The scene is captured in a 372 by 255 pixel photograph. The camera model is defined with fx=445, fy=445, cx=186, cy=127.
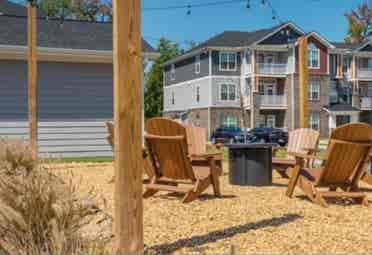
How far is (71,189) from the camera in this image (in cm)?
348

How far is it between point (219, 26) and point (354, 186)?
3316 cm

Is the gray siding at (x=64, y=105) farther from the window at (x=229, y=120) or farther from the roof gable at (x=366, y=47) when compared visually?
the roof gable at (x=366, y=47)

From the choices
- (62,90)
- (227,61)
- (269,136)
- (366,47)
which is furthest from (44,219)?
(366,47)

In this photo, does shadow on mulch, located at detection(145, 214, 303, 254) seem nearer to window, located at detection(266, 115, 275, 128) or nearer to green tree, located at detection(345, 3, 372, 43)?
window, located at detection(266, 115, 275, 128)

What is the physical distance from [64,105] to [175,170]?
7.54 meters

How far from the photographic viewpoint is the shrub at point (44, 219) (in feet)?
8.96

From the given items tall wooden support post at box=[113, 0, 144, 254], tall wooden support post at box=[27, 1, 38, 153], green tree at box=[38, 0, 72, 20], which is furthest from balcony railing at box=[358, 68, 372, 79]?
tall wooden support post at box=[113, 0, 144, 254]

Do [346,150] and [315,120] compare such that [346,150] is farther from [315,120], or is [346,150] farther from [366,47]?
[366,47]

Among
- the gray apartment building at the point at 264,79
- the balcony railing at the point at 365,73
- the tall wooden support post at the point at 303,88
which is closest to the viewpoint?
the tall wooden support post at the point at 303,88

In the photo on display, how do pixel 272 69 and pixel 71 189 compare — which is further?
pixel 272 69

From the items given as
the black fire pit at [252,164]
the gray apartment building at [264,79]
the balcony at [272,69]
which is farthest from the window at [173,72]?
the black fire pit at [252,164]

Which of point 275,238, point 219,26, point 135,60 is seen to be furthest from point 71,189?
point 219,26

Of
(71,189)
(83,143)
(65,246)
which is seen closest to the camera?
(65,246)

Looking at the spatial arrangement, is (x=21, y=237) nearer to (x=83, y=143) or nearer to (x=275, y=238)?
(x=275, y=238)
